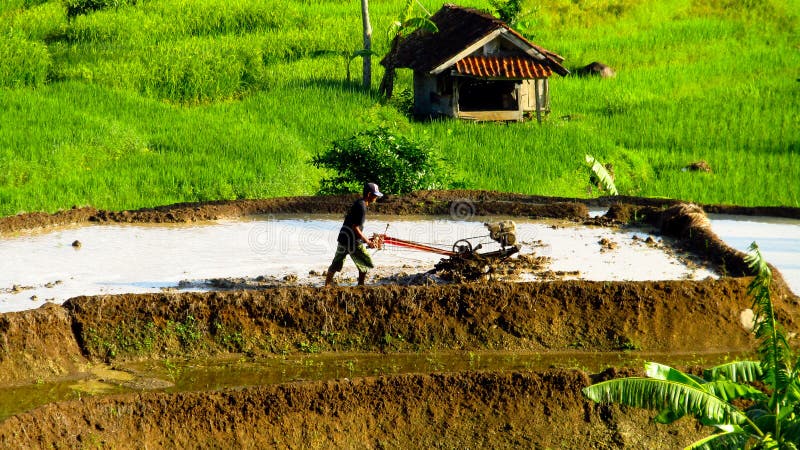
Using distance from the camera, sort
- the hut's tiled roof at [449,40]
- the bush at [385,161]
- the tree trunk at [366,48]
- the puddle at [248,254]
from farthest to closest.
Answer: the tree trunk at [366,48] → the hut's tiled roof at [449,40] → the bush at [385,161] → the puddle at [248,254]

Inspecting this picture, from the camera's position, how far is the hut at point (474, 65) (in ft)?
63.2

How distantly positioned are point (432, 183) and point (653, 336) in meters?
5.88

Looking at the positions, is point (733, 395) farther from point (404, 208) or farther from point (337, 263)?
point (404, 208)

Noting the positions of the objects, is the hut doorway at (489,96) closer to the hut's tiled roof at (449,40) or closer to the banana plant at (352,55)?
the hut's tiled roof at (449,40)

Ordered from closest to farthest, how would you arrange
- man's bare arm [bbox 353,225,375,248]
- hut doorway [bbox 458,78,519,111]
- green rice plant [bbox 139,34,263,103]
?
man's bare arm [bbox 353,225,375,248] → green rice plant [bbox 139,34,263,103] → hut doorway [bbox 458,78,519,111]

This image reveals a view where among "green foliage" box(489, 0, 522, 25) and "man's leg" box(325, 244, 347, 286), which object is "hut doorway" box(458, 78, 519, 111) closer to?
"green foliage" box(489, 0, 522, 25)

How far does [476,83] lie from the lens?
20453 millimetres

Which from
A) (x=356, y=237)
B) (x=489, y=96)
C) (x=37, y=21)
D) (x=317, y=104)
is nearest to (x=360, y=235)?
(x=356, y=237)

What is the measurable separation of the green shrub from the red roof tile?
22.5ft

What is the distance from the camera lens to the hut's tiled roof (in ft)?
63.4

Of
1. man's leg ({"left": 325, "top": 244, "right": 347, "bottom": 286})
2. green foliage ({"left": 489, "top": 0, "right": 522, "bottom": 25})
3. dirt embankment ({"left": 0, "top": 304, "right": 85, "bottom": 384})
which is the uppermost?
green foliage ({"left": 489, "top": 0, "right": 522, "bottom": 25})

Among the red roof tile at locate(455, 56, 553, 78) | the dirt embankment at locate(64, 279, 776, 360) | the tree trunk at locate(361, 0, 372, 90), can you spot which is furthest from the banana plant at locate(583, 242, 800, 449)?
the tree trunk at locate(361, 0, 372, 90)

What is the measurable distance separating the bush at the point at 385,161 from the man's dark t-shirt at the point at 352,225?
4644 mm

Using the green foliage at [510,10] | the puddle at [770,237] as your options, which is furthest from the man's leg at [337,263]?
the green foliage at [510,10]
